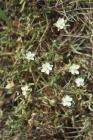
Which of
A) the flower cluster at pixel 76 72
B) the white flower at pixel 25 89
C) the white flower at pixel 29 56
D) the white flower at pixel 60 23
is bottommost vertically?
the white flower at pixel 25 89

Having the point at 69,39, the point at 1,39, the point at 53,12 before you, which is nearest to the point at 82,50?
the point at 69,39

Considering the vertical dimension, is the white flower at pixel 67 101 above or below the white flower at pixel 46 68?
below

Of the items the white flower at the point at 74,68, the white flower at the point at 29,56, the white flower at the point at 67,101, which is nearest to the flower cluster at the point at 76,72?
the white flower at the point at 74,68

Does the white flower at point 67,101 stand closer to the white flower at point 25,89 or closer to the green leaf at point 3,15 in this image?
the white flower at point 25,89

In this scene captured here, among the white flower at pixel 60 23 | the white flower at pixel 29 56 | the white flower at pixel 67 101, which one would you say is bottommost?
the white flower at pixel 67 101

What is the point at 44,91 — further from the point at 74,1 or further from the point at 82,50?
the point at 74,1

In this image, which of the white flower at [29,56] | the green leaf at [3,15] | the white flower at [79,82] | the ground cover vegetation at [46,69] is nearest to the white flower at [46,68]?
the ground cover vegetation at [46,69]

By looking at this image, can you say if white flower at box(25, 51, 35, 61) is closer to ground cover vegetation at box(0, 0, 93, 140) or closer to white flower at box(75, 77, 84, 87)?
ground cover vegetation at box(0, 0, 93, 140)

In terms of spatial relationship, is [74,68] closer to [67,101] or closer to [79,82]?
[79,82]

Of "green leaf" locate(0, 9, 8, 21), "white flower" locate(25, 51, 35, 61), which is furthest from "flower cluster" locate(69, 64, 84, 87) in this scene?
"green leaf" locate(0, 9, 8, 21)

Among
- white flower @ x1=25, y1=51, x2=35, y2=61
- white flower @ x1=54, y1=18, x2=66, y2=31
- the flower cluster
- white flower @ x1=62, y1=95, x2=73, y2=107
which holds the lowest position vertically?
white flower @ x1=62, y1=95, x2=73, y2=107

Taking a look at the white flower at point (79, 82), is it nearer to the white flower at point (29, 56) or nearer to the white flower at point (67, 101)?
the white flower at point (67, 101)

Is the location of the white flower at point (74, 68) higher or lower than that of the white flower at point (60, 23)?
lower

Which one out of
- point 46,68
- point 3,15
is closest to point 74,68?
point 46,68
